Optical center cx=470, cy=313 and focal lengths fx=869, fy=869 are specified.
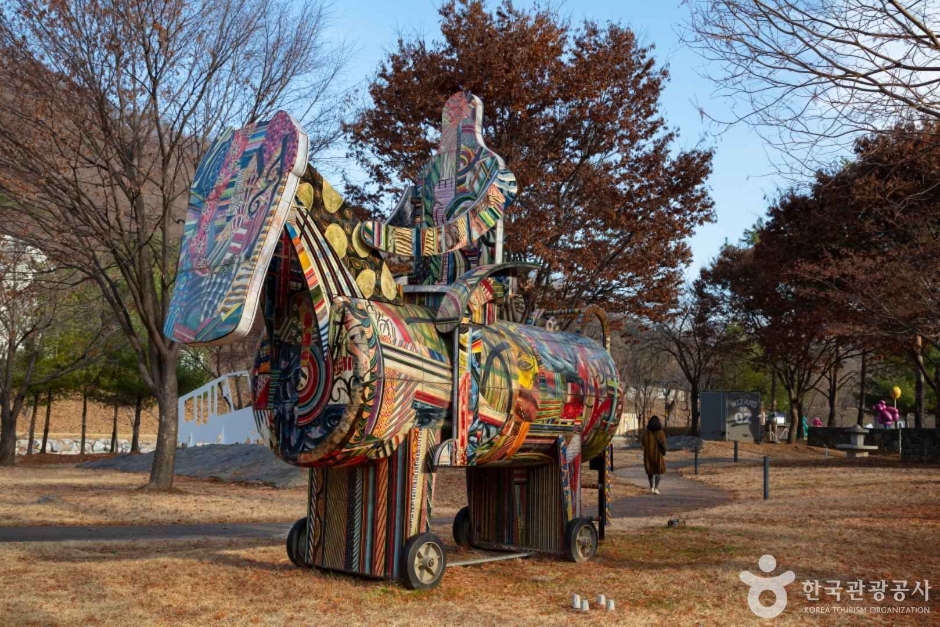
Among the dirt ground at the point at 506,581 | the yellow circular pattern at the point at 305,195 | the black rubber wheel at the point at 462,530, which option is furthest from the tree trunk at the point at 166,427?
the yellow circular pattern at the point at 305,195

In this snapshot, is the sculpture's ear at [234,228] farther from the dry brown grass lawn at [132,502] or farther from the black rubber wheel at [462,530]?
the dry brown grass lawn at [132,502]

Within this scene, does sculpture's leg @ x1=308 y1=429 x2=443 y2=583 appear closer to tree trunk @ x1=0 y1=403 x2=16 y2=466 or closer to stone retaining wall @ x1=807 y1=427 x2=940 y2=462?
tree trunk @ x1=0 y1=403 x2=16 y2=466

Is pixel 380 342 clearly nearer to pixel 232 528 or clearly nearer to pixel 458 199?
pixel 458 199

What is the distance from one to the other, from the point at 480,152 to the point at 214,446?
17.3 metres

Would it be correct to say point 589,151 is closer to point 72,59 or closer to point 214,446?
point 72,59

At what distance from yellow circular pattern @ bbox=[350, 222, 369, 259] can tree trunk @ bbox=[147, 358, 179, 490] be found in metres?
10.1

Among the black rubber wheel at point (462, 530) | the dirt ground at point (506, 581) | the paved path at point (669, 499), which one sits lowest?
the paved path at point (669, 499)

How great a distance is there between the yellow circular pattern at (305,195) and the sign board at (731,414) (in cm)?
2707

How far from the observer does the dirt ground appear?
6160mm

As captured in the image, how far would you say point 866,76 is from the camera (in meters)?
7.26

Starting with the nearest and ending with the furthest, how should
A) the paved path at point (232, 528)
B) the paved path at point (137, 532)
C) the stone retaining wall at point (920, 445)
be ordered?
the paved path at point (137, 532) → the paved path at point (232, 528) → the stone retaining wall at point (920, 445)

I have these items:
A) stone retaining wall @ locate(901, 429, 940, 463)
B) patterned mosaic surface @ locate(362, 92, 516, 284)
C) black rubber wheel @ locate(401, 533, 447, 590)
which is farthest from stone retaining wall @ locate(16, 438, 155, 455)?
black rubber wheel @ locate(401, 533, 447, 590)

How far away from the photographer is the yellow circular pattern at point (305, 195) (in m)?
6.68

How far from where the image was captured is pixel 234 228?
6227 millimetres
